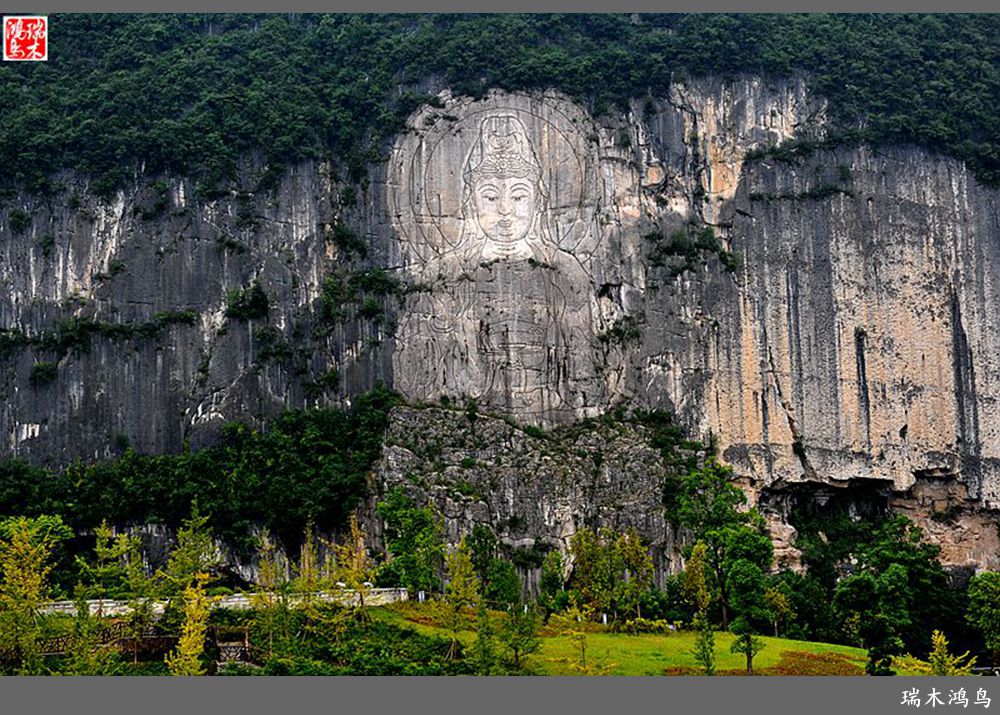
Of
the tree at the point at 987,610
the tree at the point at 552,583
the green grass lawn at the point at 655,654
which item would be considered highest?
the tree at the point at 552,583

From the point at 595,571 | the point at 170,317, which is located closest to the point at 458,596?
the point at 595,571

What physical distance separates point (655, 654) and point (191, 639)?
36.9 feet

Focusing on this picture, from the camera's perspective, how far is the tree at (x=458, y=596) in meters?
45.9

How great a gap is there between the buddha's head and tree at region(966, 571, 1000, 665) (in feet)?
58.9

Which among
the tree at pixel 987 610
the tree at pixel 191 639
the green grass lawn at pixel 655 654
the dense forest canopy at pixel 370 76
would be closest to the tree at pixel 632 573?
the green grass lawn at pixel 655 654

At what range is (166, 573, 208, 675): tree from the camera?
41938 mm

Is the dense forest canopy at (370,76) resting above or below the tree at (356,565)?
above

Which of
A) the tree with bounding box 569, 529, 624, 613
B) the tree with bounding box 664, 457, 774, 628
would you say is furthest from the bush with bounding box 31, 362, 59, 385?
the tree with bounding box 664, 457, 774, 628

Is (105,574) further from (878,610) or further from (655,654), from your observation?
(878,610)

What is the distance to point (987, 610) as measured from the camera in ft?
172

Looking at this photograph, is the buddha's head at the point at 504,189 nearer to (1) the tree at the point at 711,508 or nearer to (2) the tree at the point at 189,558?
(1) the tree at the point at 711,508

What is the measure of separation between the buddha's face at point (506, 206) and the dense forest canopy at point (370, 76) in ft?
10.8

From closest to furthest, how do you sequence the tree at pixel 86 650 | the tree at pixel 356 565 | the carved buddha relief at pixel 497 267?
the tree at pixel 86 650 < the tree at pixel 356 565 < the carved buddha relief at pixel 497 267

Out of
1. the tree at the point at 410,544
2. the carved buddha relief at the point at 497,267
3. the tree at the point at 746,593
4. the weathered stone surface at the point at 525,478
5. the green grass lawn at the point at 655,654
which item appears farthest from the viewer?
the carved buddha relief at the point at 497,267
